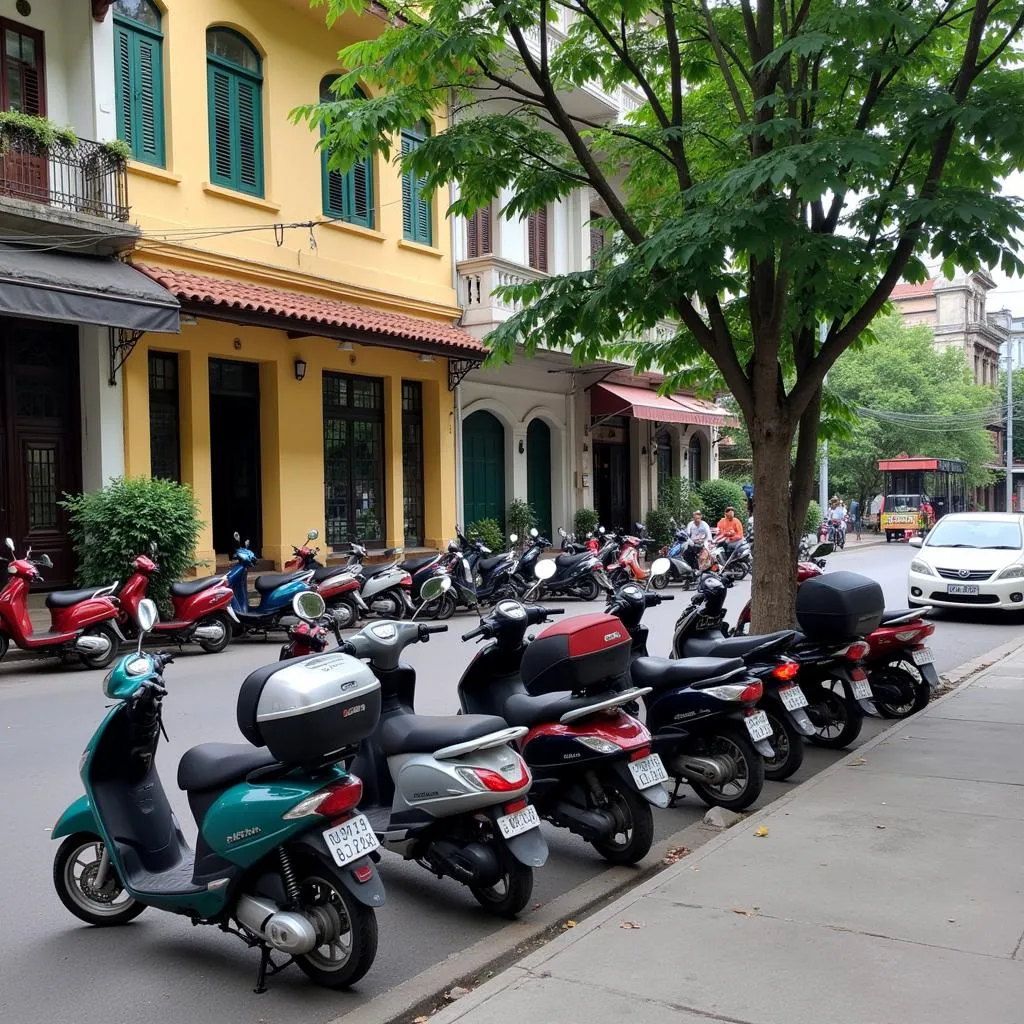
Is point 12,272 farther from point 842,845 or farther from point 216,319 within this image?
point 842,845

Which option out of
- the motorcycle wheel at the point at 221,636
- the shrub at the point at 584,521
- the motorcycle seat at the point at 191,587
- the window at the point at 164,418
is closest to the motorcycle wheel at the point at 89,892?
the motorcycle seat at the point at 191,587

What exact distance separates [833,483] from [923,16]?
149 ft

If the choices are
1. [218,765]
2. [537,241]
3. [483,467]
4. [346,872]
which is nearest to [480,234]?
[537,241]

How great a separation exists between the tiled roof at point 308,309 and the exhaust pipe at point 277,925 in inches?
448

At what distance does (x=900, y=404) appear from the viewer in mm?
47094

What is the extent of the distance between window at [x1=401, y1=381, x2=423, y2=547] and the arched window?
3.27 metres

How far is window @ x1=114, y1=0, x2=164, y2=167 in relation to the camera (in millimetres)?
14656

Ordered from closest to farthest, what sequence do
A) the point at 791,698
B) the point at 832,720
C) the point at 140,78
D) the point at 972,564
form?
1. the point at 791,698
2. the point at 832,720
3. the point at 140,78
4. the point at 972,564

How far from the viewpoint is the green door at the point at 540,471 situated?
24.5 m

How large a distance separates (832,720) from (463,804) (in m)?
4.20

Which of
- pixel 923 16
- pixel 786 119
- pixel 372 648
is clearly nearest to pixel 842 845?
pixel 372 648

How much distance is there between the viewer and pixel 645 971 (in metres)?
3.84

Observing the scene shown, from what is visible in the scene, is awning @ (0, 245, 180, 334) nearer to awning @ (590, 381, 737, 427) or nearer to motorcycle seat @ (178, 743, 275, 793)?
motorcycle seat @ (178, 743, 275, 793)

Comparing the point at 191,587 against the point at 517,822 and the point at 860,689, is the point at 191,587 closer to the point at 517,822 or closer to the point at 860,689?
the point at 860,689
